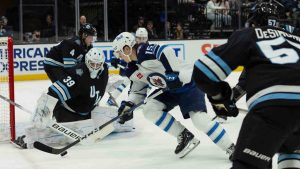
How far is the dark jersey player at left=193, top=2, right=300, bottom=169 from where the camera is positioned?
6.13 ft

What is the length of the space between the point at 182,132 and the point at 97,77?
0.79 metres

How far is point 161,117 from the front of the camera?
3.51m

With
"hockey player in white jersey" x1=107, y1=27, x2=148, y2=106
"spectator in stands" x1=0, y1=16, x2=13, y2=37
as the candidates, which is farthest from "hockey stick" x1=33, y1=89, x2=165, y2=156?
"spectator in stands" x1=0, y1=16, x2=13, y2=37

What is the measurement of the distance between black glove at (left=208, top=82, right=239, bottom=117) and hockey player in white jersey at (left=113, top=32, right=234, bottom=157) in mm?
1176

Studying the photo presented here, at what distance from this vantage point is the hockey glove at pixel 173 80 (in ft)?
11.0

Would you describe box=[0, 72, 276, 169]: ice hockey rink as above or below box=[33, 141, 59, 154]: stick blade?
below

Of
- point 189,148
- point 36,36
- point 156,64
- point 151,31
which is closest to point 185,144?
point 189,148

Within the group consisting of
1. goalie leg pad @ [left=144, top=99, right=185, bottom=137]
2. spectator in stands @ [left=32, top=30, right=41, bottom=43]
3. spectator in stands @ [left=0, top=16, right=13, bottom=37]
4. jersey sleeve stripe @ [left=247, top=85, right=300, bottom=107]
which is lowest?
goalie leg pad @ [left=144, top=99, right=185, bottom=137]

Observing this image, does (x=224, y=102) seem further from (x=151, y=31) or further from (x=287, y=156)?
(x=151, y=31)

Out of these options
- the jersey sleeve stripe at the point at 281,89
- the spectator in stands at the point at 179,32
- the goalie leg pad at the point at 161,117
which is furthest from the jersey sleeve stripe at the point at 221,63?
the spectator in stands at the point at 179,32

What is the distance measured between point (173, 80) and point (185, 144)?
433 millimetres

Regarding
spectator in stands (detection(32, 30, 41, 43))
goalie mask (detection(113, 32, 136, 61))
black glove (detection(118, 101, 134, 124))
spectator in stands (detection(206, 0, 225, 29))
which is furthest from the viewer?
spectator in stands (detection(206, 0, 225, 29))

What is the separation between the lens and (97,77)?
12.9ft

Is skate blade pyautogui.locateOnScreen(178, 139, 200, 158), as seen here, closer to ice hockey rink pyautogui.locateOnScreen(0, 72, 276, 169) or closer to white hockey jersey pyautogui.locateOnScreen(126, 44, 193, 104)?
ice hockey rink pyautogui.locateOnScreen(0, 72, 276, 169)
